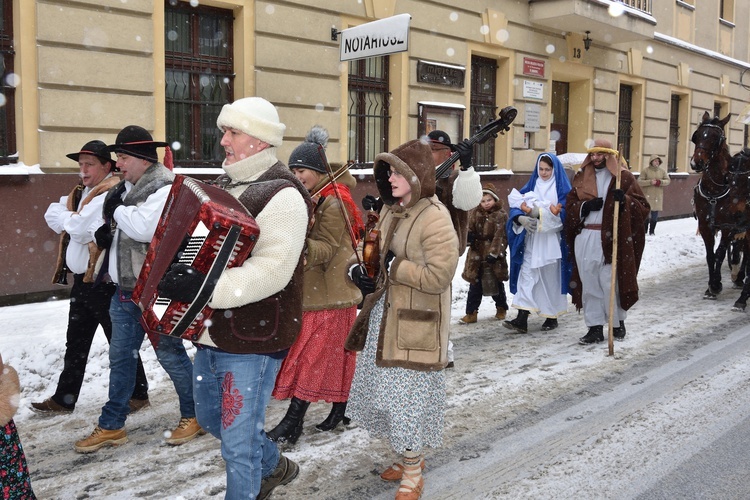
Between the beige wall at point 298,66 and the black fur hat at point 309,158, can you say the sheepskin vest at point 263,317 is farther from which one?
the beige wall at point 298,66

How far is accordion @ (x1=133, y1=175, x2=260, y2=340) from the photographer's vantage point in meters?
2.50

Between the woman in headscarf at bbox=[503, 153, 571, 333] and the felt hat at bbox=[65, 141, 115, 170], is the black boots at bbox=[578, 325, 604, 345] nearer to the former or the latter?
the woman in headscarf at bbox=[503, 153, 571, 333]

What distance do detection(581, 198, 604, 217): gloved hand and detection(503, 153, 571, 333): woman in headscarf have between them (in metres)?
0.27

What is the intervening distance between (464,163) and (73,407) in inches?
127

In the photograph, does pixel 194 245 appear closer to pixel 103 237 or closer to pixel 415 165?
pixel 415 165

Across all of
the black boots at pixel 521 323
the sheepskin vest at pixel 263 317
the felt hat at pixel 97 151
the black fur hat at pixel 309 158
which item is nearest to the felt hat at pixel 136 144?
the felt hat at pixel 97 151

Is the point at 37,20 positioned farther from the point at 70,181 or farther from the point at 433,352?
the point at 433,352

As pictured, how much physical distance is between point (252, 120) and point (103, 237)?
6.23 feet

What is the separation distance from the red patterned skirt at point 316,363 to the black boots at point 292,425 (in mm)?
75

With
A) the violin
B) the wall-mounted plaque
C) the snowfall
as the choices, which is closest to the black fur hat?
the violin

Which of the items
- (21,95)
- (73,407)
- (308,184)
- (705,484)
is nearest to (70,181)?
(21,95)

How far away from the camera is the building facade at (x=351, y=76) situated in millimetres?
8219

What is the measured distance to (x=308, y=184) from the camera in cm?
438

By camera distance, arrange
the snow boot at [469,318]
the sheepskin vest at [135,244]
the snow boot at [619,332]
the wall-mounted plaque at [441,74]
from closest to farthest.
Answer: the sheepskin vest at [135,244] → the snow boot at [619,332] → the snow boot at [469,318] → the wall-mounted plaque at [441,74]
